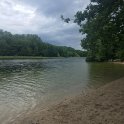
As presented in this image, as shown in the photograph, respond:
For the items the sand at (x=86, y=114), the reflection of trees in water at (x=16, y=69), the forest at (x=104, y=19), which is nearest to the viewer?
the sand at (x=86, y=114)

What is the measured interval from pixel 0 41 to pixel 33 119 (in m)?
154

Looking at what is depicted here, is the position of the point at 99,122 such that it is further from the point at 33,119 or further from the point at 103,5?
the point at 103,5

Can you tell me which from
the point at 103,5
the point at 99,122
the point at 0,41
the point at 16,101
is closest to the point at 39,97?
the point at 16,101

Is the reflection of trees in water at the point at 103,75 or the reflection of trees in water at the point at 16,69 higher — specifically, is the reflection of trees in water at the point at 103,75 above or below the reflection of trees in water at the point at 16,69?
above

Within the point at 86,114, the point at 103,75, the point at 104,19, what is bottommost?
the point at 103,75

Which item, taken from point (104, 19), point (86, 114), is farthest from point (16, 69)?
point (86, 114)

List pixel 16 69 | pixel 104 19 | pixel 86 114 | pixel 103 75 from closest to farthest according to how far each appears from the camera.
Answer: pixel 86 114 < pixel 104 19 < pixel 103 75 < pixel 16 69

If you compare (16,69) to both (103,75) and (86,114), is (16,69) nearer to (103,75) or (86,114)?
(103,75)

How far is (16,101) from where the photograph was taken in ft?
61.3

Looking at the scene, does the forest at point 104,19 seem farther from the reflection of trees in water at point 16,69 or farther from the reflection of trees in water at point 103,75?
the reflection of trees in water at point 16,69

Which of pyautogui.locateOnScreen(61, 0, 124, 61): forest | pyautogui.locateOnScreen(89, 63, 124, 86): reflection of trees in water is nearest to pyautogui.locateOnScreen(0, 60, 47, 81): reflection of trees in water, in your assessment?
pyautogui.locateOnScreen(89, 63, 124, 86): reflection of trees in water

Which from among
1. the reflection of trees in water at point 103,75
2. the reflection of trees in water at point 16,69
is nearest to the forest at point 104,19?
the reflection of trees in water at point 103,75

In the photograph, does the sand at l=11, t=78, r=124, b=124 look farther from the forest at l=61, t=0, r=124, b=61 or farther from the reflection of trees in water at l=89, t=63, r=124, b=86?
the reflection of trees in water at l=89, t=63, r=124, b=86

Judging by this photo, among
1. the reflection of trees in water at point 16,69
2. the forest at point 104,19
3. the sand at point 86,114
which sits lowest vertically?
the reflection of trees in water at point 16,69
